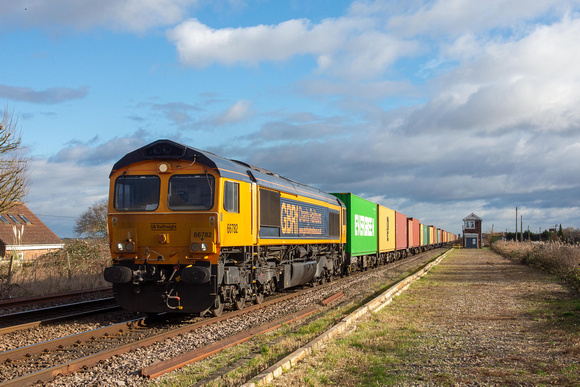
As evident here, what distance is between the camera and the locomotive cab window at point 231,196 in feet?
36.3

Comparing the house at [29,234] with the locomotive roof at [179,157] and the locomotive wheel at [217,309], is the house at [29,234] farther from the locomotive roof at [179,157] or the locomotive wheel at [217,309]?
the locomotive wheel at [217,309]

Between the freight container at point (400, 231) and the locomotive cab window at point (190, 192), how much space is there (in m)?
29.6

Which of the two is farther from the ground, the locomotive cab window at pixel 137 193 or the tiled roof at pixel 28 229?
the locomotive cab window at pixel 137 193

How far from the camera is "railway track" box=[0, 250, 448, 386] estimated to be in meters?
6.99

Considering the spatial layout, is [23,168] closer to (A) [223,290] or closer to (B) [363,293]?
(A) [223,290]

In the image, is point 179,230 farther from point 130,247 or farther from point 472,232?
point 472,232

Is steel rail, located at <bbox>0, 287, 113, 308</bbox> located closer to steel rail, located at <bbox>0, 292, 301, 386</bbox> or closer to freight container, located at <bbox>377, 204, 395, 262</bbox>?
steel rail, located at <bbox>0, 292, 301, 386</bbox>

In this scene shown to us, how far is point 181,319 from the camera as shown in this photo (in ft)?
38.6

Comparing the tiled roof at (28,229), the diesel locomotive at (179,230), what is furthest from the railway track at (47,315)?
the tiled roof at (28,229)

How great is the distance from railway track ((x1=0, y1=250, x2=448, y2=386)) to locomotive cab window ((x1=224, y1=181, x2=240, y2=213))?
2.53 m

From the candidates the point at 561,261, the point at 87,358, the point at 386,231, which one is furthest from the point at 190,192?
the point at 386,231

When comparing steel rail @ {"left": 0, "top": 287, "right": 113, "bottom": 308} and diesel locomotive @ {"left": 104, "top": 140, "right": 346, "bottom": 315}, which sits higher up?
diesel locomotive @ {"left": 104, "top": 140, "right": 346, "bottom": 315}

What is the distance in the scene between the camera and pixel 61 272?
69.7 feet

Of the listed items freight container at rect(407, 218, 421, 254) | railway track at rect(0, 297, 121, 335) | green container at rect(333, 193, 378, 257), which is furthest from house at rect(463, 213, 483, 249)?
railway track at rect(0, 297, 121, 335)
